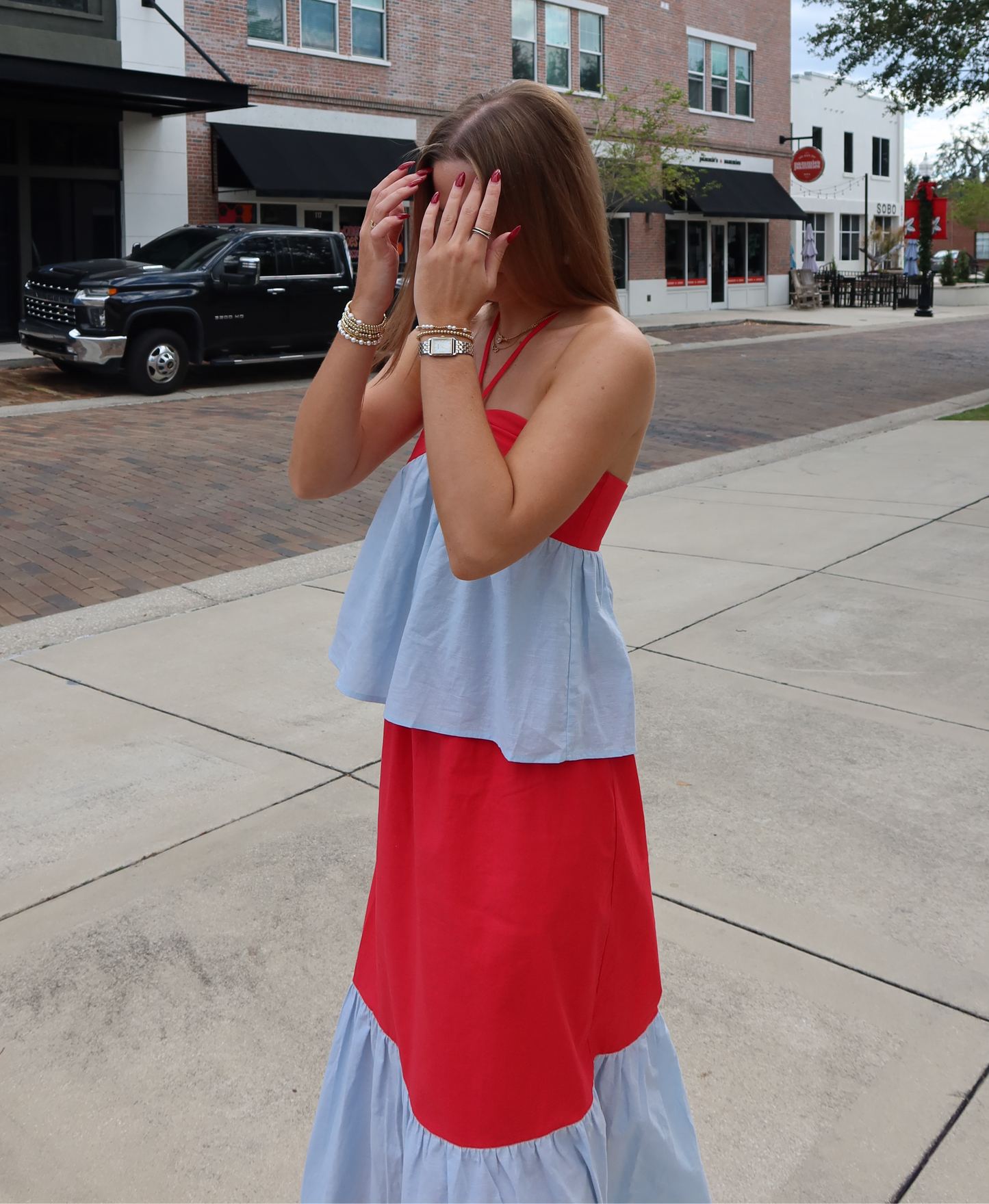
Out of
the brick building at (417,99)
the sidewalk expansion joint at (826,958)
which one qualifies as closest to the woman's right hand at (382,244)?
the sidewalk expansion joint at (826,958)

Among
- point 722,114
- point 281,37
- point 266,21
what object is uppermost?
point 722,114

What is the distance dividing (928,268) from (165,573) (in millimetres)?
31219

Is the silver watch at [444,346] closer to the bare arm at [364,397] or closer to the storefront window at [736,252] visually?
the bare arm at [364,397]

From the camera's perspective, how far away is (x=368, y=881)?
3305 mm

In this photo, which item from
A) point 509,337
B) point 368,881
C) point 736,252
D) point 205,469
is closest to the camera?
point 509,337

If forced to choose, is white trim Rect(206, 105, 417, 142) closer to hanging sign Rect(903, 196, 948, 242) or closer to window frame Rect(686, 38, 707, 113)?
window frame Rect(686, 38, 707, 113)

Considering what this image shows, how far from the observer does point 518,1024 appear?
158 cm

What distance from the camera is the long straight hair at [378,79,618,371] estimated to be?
155cm

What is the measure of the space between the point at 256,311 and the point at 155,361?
1.68 meters

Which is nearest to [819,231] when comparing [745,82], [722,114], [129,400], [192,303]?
[745,82]

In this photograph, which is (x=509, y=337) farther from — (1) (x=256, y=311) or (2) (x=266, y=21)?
(2) (x=266, y=21)

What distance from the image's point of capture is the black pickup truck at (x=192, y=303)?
14008 mm

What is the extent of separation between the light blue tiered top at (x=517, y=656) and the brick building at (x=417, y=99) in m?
18.8

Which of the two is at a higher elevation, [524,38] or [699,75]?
[699,75]
